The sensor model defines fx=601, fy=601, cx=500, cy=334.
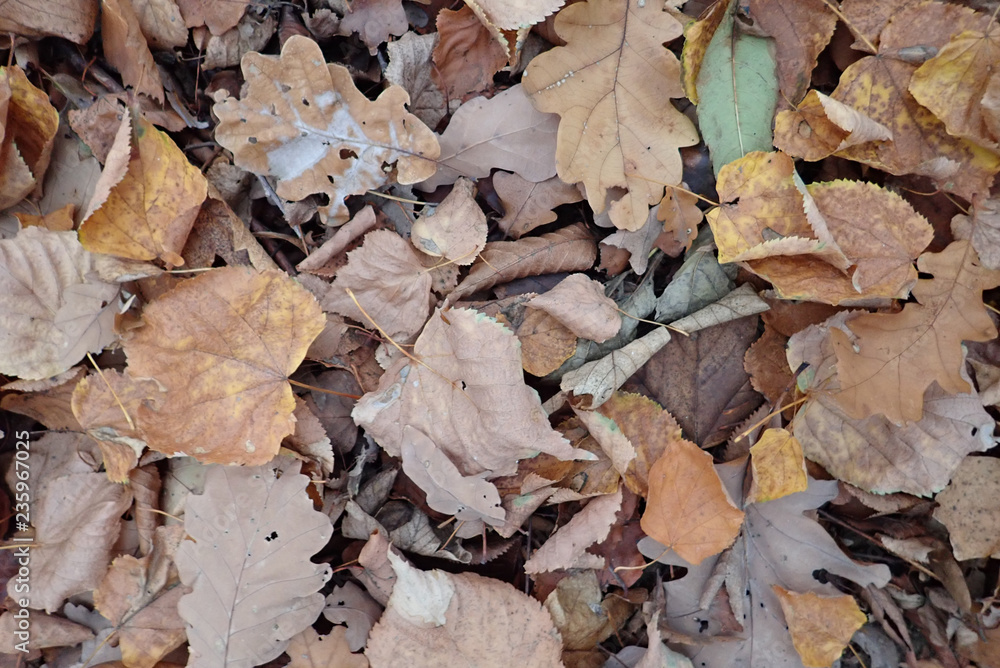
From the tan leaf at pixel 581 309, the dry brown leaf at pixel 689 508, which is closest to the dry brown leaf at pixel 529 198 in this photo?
the tan leaf at pixel 581 309

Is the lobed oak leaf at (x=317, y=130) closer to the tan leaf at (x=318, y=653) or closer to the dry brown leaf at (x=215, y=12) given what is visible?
the dry brown leaf at (x=215, y=12)

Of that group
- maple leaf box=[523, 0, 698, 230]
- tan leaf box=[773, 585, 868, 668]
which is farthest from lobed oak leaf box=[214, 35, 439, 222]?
tan leaf box=[773, 585, 868, 668]

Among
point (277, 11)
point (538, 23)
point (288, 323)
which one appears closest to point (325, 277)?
point (288, 323)

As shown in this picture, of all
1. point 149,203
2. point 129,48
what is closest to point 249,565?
point 149,203

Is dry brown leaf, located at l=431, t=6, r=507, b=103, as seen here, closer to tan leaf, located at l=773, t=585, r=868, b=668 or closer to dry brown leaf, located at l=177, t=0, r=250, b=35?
dry brown leaf, located at l=177, t=0, r=250, b=35

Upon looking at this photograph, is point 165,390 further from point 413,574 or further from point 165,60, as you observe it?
point 165,60

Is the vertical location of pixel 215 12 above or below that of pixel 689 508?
above

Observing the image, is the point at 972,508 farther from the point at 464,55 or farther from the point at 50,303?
the point at 50,303
